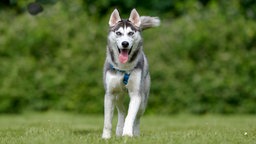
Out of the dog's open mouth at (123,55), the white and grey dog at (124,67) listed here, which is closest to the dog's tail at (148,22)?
the white and grey dog at (124,67)

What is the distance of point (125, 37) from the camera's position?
877 centimetres

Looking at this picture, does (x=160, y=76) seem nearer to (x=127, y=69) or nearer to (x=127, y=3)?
(x=127, y=3)

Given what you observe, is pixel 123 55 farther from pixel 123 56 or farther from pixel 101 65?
pixel 101 65

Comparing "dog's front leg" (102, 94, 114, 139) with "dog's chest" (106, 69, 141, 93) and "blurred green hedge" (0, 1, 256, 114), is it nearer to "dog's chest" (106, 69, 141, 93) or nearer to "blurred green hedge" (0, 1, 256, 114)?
"dog's chest" (106, 69, 141, 93)

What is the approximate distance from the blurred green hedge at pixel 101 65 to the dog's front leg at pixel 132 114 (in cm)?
767

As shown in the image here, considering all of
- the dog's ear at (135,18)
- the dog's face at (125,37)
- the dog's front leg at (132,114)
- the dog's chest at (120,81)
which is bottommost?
the dog's front leg at (132,114)

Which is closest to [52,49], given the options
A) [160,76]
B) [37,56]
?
[37,56]

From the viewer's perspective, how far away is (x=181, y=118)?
16.2 metres

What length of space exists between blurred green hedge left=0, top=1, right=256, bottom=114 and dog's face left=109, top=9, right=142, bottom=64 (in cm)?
762

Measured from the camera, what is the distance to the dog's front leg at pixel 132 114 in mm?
8656

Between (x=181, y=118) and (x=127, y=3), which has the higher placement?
(x=127, y=3)

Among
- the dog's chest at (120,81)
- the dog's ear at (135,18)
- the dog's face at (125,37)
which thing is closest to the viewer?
the dog's face at (125,37)

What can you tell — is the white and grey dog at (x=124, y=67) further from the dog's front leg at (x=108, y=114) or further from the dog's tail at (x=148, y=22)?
the dog's tail at (x=148, y=22)

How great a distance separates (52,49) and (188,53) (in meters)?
3.36
